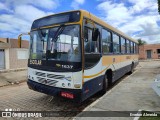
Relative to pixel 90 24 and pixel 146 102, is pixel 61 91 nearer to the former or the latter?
pixel 90 24

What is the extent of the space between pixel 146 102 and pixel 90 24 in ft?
11.2

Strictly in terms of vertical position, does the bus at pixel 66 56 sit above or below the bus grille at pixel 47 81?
above

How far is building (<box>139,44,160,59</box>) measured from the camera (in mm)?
47250

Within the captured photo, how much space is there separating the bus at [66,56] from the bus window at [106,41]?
2.29 feet

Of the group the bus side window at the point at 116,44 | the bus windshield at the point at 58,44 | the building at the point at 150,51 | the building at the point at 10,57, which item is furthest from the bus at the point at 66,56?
the building at the point at 150,51

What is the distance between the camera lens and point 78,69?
551 centimetres

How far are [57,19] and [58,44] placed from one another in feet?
2.86

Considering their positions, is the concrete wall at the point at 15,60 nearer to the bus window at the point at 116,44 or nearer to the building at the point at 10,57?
the building at the point at 10,57

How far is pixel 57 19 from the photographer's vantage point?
20.2 feet

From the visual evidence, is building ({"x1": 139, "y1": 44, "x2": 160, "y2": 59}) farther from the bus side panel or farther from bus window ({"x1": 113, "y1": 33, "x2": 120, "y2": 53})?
the bus side panel

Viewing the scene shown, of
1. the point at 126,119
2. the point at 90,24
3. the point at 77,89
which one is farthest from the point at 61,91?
the point at 90,24

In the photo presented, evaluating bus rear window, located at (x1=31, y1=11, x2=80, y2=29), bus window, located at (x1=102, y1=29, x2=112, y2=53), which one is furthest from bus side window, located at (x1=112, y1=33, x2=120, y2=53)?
bus rear window, located at (x1=31, y1=11, x2=80, y2=29)

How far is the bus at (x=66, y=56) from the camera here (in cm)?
558

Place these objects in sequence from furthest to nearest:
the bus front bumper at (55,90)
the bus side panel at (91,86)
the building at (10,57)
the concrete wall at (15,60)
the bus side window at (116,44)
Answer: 1. the concrete wall at (15,60)
2. the building at (10,57)
3. the bus side window at (116,44)
4. the bus side panel at (91,86)
5. the bus front bumper at (55,90)
